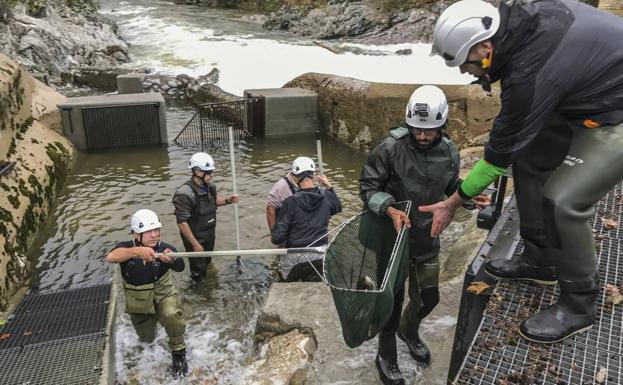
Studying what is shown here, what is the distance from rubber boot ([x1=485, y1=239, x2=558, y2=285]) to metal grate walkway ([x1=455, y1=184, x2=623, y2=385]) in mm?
61

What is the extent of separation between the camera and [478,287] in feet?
12.0

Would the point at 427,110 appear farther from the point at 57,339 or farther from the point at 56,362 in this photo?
the point at 57,339

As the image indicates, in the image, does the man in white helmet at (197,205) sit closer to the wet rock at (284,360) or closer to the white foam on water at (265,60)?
the wet rock at (284,360)

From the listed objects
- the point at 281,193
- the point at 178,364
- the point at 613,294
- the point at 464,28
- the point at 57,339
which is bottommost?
the point at 178,364

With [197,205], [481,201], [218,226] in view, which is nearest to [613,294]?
[481,201]

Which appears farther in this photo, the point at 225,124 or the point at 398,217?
the point at 225,124

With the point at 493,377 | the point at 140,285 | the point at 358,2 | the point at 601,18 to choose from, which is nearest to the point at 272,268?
the point at 140,285

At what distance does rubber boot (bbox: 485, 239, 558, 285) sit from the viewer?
3.63m

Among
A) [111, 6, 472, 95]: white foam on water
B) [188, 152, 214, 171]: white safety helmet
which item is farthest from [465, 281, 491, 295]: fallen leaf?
A: [111, 6, 472, 95]: white foam on water

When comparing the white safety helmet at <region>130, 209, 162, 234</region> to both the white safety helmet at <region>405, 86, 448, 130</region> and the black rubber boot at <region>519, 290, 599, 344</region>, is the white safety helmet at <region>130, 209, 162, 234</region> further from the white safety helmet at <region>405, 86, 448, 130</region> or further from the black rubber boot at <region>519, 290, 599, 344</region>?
the black rubber boot at <region>519, 290, 599, 344</region>

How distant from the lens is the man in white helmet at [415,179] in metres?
3.87

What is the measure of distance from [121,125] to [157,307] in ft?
29.1

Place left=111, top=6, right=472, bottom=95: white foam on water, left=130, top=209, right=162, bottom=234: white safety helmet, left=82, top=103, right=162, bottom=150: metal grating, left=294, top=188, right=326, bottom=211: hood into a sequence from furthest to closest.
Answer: left=111, top=6, right=472, bottom=95: white foam on water
left=82, top=103, right=162, bottom=150: metal grating
left=294, top=188, right=326, bottom=211: hood
left=130, top=209, right=162, bottom=234: white safety helmet

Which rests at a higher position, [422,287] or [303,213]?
[422,287]
